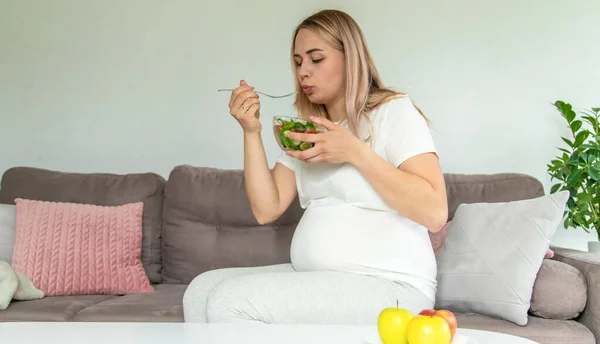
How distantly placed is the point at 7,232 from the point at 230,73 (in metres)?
1.20

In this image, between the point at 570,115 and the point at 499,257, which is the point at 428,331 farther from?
the point at 570,115

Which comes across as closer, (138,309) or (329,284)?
(329,284)

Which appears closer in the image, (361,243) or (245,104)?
(361,243)

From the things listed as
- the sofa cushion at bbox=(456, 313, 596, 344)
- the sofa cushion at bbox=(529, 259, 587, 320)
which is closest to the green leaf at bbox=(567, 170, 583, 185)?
the sofa cushion at bbox=(529, 259, 587, 320)

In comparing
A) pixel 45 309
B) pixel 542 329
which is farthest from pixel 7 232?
pixel 542 329

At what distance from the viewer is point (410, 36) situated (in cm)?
316

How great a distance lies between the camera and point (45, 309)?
2.24 metres

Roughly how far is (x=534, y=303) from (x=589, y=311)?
0.52ft

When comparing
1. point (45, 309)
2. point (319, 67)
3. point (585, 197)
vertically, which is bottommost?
point (45, 309)

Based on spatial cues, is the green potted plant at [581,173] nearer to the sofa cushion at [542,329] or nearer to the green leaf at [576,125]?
the green leaf at [576,125]

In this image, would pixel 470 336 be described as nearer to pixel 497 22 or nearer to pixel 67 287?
pixel 67 287

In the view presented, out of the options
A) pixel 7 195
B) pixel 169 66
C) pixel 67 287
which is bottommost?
pixel 67 287

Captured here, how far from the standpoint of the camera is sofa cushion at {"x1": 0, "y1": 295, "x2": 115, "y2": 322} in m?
2.20

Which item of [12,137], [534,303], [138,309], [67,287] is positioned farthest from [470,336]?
[12,137]
